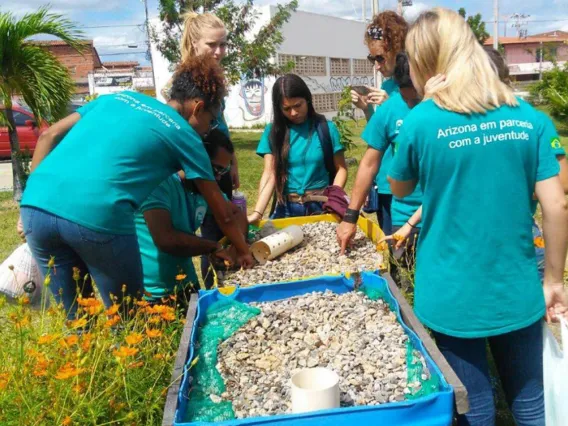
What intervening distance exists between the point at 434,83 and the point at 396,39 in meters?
1.57

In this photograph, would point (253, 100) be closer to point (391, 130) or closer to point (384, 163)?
point (384, 163)

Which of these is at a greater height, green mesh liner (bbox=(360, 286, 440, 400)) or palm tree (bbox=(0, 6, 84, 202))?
palm tree (bbox=(0, 6, 84, 202))

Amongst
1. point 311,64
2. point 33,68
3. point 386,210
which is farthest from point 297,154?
point 311,64

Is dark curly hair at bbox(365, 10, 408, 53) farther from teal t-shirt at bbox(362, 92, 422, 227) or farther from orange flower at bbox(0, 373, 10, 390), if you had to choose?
orange flower at bbox(0, 373, 10, 390)

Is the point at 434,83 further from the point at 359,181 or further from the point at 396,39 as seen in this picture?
the point at 396,39

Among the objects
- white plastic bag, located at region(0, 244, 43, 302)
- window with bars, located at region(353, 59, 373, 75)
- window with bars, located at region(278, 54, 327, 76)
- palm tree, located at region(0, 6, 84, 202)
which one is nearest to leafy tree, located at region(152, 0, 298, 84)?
palm tree, located at region(0, 6, 84, 202)

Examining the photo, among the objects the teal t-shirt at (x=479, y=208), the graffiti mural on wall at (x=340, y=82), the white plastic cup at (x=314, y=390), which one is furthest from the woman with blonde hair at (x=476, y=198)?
the graffiti mural on wall at (x=340, y=82)

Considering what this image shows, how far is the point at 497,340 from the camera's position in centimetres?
180

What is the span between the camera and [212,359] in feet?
6.54

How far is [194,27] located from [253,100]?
24.1 metres

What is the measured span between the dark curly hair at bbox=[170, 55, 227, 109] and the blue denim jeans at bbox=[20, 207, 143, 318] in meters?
0.62

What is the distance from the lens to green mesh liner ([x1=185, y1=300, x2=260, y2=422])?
5.50ft

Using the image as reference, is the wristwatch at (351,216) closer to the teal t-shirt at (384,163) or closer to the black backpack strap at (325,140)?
the teal t-shirt at (384,163)

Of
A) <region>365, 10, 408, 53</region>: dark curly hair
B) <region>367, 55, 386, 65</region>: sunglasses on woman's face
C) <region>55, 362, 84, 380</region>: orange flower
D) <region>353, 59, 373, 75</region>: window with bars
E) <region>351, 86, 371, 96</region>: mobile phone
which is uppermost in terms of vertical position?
<region>353, 59, 373, 75</region>: window with bars
